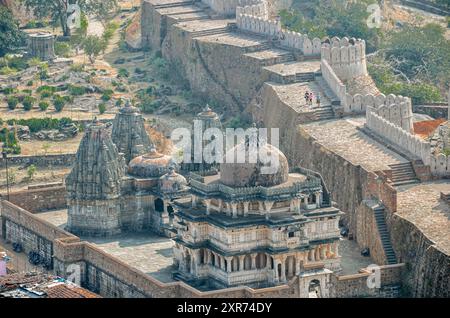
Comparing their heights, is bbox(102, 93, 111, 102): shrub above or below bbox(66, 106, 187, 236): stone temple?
below

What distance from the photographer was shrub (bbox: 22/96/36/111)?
128875mm

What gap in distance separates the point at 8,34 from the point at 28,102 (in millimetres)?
11124

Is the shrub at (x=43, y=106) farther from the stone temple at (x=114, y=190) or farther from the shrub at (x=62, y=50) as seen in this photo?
the stone temple at (x=114, y=190)

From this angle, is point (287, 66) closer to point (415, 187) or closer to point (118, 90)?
point (118, 90)

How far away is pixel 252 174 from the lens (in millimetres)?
99562

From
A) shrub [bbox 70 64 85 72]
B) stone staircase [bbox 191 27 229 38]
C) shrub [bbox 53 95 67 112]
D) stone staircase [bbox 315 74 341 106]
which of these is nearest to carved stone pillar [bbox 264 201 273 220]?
stone staircase [bbox 315 74 341 106]

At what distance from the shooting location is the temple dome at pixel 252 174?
9962 cm

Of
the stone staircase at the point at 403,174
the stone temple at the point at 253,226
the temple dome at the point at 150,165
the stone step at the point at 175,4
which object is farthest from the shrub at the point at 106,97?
the stone temple at the point at 253,226

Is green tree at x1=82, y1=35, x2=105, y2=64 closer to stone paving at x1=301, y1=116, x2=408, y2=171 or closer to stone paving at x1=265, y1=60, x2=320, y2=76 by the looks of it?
stone paving at x1=265, y1=60, x2=320, y2=76

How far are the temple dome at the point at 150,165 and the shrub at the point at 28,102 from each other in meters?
19.8

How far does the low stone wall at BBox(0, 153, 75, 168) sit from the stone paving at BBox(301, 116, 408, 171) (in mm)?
12321

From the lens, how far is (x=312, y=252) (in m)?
100

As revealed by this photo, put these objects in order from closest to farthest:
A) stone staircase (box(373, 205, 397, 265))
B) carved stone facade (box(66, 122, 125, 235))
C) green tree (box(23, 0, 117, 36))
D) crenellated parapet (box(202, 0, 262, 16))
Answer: stone staircase (box(373, 205, 397, 265)) → carved stone facade (box(66, 122, 125, 235)) → crenellated parapet (box(202, 0, 262, 16)) → green tree (box(23, 0, 117, 36))
